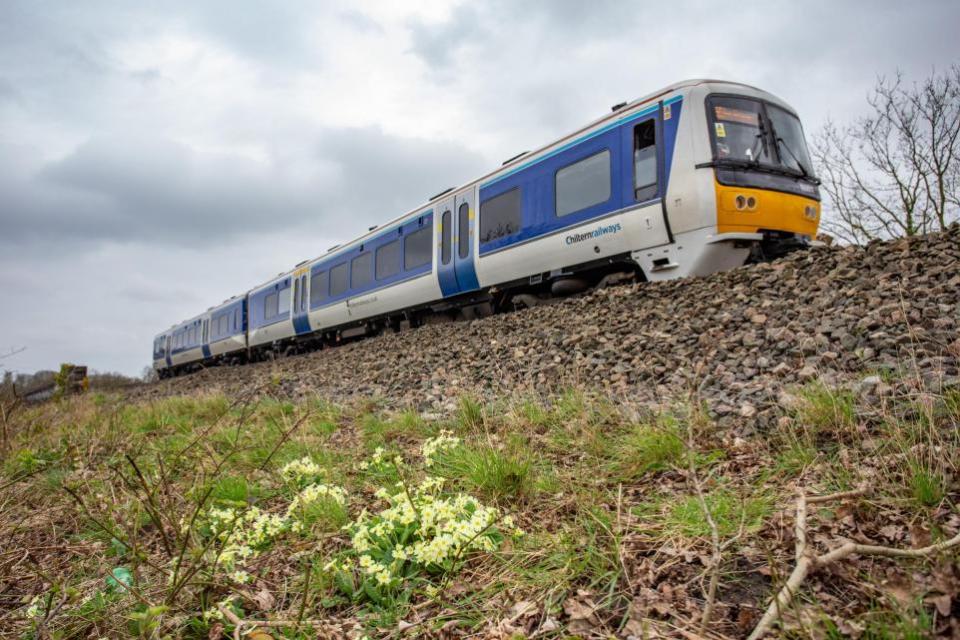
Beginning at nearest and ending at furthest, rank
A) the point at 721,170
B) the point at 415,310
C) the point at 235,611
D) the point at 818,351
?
the point at 235,611
the point at 818,351
the point at 721,170
the point at 415,310

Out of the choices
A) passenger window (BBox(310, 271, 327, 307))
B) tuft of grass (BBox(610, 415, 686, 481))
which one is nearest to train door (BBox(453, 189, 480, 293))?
passenger window (BBox(310, 271, 327, 307))

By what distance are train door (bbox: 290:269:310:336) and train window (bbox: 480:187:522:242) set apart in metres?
8.93

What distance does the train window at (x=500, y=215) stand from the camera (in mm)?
9266

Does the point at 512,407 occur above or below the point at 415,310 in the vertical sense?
below

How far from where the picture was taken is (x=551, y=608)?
191 cm

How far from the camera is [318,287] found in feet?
54.1

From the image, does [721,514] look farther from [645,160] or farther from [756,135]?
[756,135]

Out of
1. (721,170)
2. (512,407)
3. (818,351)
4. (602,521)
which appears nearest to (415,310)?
(721,170)

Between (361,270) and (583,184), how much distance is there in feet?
24.9

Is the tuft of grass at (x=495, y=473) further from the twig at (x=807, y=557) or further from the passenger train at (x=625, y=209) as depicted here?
the passenger train at (x=625, y=209)

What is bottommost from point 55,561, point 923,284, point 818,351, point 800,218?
point 55,561

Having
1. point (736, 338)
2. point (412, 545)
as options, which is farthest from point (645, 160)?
point (412, 545)

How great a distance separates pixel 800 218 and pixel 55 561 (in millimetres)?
8380

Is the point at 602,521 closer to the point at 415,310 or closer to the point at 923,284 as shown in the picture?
the point at 923,284
